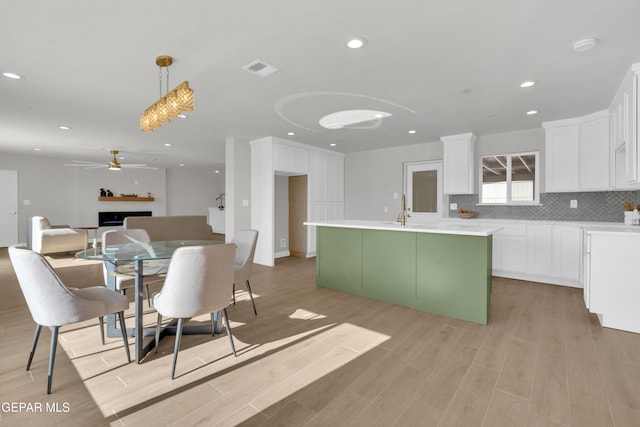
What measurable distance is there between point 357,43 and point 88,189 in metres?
10.2

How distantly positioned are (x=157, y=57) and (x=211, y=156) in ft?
19.0

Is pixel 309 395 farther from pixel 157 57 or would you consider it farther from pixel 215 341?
pixel 157 57

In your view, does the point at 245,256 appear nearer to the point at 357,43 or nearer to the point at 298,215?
the point at 357,43

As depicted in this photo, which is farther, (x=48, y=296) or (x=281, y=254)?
(x=281, y=254)

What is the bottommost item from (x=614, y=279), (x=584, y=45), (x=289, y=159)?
(x=614, y=279)

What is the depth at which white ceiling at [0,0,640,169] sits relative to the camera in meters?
2.06

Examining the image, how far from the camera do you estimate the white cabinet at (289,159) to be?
586 centimetres

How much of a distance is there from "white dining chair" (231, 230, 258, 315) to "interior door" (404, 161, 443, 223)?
Result: 3.66 metres

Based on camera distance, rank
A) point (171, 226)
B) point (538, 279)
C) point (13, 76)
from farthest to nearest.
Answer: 1. point (171, 226)
2. point (538, 279)
3. point (13, 76)

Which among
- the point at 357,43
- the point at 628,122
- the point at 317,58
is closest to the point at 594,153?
the point at 628,122

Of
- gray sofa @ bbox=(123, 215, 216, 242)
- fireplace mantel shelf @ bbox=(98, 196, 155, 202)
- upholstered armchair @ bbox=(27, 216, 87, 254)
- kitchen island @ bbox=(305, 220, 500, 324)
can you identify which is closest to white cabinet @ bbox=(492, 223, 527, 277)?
kitchen island @ bbox=(305, 220, 500, 324)

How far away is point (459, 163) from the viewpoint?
5473 mm

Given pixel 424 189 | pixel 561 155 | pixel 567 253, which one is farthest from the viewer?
pixel 424 189

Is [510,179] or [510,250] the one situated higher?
[510,179]
